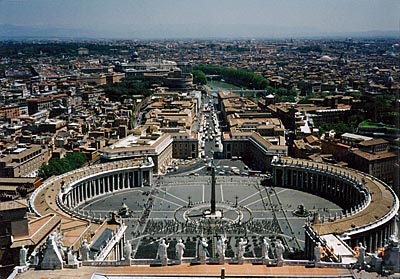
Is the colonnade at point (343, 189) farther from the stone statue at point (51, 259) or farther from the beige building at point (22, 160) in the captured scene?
the beige building at point (22, 160)

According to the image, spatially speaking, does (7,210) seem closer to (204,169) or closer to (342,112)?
(204,169)

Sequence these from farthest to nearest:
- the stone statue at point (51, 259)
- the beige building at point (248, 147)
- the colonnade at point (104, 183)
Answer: the beige building at point (248, 147)
the colonnade at point (104, 183)
the stone statue at point (51, 259)

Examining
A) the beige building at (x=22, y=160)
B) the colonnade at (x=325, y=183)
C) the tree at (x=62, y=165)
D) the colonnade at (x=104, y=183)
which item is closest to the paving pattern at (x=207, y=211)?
the colonnade at (x=104, y=183)

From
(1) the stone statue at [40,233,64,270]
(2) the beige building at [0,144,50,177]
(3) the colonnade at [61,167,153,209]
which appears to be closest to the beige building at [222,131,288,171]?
(3) the colonnade at [61,167,153,209]

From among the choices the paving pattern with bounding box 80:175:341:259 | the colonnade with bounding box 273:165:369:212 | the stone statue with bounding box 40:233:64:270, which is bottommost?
the paving pattern with bounding box 80:175:341:259

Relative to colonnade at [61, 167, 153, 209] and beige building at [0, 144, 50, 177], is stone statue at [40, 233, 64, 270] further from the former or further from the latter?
beige building at [0, 144, 50, 177]

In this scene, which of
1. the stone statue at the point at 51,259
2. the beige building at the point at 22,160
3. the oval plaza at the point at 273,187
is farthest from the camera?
the beige building at the point at 22,160

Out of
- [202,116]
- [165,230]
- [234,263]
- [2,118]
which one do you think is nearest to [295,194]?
[165,230]

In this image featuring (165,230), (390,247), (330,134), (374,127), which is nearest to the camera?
(390,247)

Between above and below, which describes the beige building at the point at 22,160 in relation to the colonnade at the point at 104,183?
above

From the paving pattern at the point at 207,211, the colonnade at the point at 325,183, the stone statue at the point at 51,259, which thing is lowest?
the paving pattern at the point at 207,211

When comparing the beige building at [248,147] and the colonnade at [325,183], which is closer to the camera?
the colonnade at [325,183]
